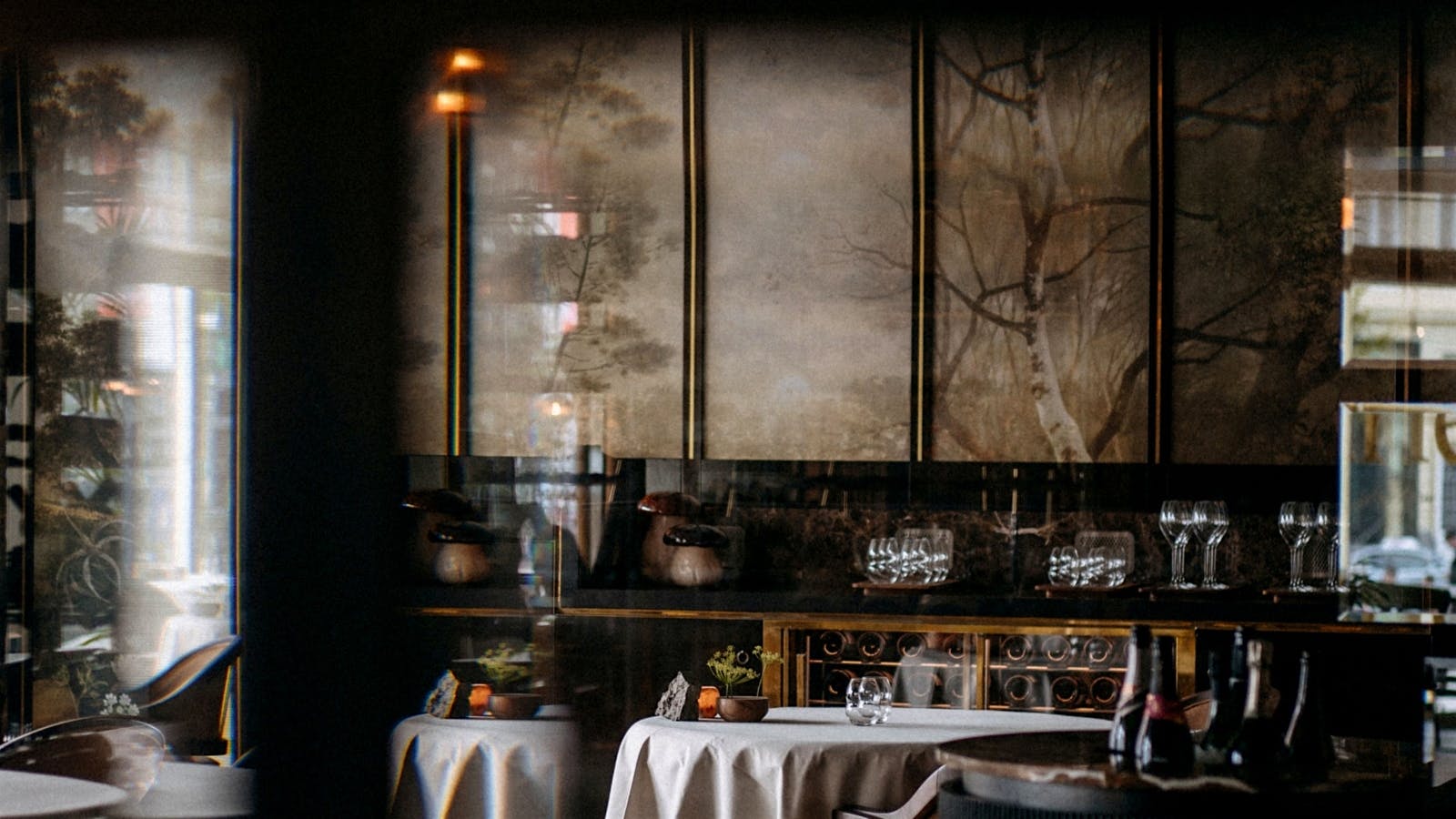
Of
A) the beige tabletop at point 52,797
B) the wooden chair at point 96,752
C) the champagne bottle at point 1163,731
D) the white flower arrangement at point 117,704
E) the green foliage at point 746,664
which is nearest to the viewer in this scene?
the champagne bottle at point 1163,731

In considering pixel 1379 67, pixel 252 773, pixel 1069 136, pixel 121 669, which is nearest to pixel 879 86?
pixel 1069 136

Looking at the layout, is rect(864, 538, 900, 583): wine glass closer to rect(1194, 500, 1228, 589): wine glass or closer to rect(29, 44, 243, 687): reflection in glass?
rect(1194, 500, 1228, 589): wine glass

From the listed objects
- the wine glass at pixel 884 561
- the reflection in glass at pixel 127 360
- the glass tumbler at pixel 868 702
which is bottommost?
the glass tumbler at pixel 868 702

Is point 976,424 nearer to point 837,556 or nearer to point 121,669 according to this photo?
point 837,556

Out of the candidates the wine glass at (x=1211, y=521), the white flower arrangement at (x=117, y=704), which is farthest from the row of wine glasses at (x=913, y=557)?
the white flower arrangement at (x=117, y=704)

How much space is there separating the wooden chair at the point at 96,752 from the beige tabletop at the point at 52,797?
0.09 meters

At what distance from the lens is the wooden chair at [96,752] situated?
367 cm

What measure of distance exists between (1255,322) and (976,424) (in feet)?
3.81

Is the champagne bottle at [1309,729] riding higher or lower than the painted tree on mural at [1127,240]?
lower

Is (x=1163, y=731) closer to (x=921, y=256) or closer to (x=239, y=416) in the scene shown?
(x=239, y=416)

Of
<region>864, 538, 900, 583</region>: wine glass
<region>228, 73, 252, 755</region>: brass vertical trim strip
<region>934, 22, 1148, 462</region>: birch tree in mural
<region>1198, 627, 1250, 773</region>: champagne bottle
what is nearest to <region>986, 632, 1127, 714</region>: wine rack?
<region>864, 538, 900, 583</region>: wine glass

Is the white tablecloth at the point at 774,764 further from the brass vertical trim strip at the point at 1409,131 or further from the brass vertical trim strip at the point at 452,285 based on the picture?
the brass vertical trim strip at the point at 1409,131

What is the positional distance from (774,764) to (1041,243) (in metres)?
2.90

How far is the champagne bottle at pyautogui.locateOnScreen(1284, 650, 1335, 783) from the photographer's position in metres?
2.64
